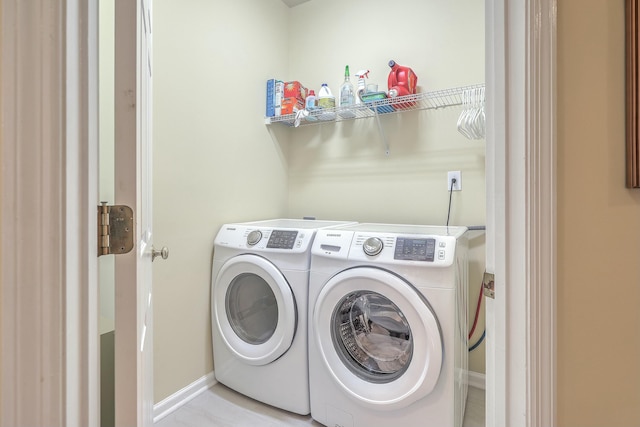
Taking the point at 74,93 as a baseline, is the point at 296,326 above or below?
below

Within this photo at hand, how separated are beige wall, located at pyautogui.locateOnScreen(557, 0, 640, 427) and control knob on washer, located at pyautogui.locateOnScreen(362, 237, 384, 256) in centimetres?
74

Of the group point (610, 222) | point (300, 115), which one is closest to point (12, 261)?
point (610, 222)

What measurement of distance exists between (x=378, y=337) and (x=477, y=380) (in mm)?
865

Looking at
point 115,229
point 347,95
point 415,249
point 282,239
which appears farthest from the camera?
point 347,95

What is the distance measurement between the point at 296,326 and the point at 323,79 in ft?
5.85

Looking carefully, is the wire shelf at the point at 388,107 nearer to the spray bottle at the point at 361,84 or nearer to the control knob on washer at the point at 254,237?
the spray bottle at the point at 361,84

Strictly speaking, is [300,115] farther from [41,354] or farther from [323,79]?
[41,354]

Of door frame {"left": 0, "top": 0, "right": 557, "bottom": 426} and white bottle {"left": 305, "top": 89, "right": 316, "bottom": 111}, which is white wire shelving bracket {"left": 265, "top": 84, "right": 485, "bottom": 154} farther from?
door frame {"left": 0, "top": 0, "right": 557, "bottom": 426}

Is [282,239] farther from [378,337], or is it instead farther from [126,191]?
[126,191]

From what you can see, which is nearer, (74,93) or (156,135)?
(74,93)

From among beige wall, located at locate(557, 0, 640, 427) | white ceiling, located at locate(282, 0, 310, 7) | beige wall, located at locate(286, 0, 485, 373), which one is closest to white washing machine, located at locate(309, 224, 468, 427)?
beige wall, located at locate(557, 0, 640, 427)

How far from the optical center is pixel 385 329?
1.48 m

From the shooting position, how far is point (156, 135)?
161 cm

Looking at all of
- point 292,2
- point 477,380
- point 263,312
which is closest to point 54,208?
point 263,312
